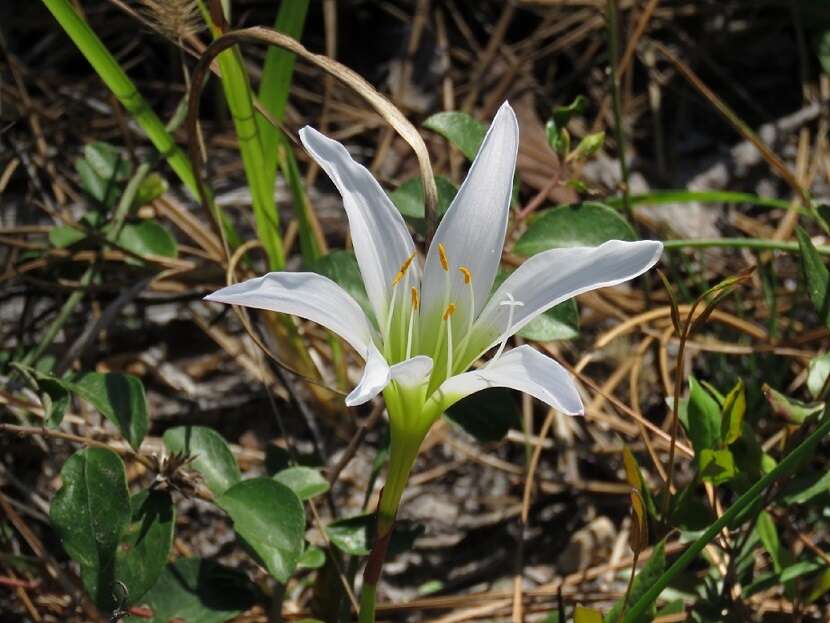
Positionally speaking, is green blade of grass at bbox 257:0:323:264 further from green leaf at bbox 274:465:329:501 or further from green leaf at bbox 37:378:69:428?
green leaf at bbox 37:378:69:428

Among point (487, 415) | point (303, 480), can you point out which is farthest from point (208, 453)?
point (487, 415)

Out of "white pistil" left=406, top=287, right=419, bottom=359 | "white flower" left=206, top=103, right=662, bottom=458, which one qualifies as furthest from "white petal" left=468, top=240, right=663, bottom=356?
"white pistil" left=406, top=287, right=419, bottom=359

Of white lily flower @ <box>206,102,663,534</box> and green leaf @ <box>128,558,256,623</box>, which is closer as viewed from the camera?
white lily flower @ <box>206,102,663,534</box>

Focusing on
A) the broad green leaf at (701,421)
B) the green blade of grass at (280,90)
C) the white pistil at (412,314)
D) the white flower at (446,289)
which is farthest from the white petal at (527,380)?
the green blade of grass at (280,90)

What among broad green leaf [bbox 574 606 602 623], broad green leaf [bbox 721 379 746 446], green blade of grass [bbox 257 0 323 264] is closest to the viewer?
broad green leaf [bbox 574 606 602 623]

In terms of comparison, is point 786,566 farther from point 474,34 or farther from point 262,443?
point 474,34

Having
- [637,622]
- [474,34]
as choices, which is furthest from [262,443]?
[474,34]
